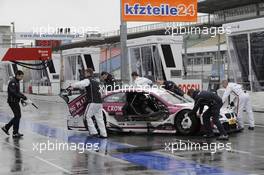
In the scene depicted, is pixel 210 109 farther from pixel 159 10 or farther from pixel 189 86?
pixel 189 86

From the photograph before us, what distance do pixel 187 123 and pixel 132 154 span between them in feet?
10.7

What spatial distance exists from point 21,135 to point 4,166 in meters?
4.60

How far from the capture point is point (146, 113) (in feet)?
48.7

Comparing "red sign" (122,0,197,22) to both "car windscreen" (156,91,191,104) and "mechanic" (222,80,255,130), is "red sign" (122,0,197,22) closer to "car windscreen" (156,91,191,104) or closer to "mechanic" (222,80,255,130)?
"mechanic" (222,80,255,130)

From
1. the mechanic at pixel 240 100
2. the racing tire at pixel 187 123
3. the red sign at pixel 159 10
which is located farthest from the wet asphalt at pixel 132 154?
the red sign at pixel 159 10

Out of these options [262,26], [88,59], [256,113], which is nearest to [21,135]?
[256,113]

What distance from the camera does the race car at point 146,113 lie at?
14.2m

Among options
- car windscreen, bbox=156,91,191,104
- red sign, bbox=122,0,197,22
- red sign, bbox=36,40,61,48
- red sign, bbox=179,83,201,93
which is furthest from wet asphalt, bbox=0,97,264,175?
red sign, bbox=36,40,61,48

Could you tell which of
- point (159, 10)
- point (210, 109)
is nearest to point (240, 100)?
point (210, 109)

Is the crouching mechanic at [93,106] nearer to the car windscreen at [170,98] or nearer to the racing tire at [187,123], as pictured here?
the car windscreen at [170,98]

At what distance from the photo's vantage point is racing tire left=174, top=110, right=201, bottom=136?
14078 millimetres

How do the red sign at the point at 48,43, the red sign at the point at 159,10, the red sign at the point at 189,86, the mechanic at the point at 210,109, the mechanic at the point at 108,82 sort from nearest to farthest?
1. the mechanic at the point at 210,109
2. the mechanic at the point at 108,82
3. the red sign at the point at 159,10
4. the red sign at the point at 189,86
5. the red sign at the point at 48,43

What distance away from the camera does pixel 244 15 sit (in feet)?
180

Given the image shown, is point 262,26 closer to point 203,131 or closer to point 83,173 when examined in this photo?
point 203,131
